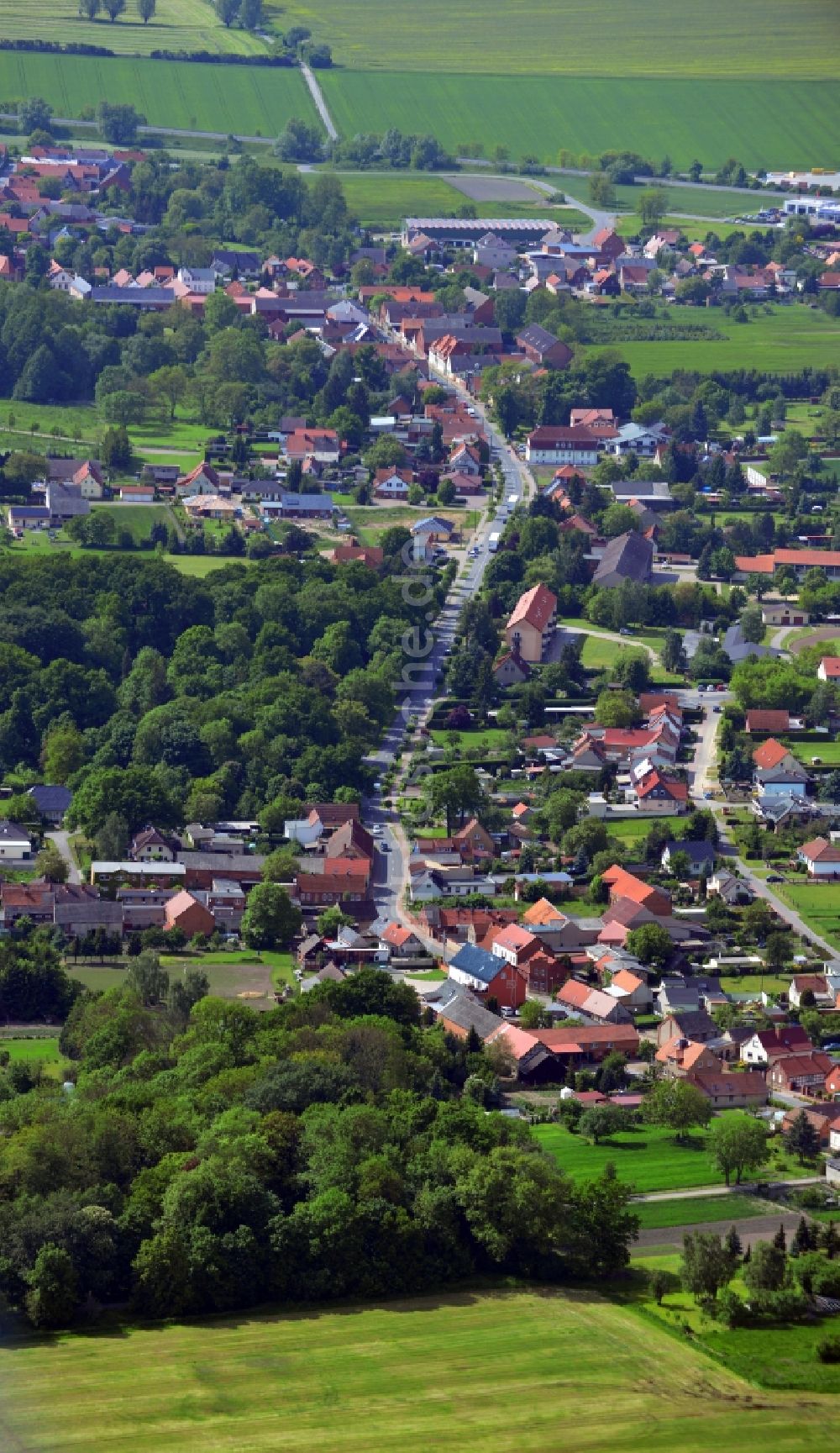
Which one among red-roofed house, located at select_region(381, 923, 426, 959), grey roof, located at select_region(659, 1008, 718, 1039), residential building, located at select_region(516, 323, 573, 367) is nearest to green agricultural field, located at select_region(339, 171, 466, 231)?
residential building, located at select_region(516, 323, 573, 367)

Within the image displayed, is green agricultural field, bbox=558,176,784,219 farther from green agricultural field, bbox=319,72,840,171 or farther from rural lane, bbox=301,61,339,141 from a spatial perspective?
rural lane, bbox=301,61,339,141

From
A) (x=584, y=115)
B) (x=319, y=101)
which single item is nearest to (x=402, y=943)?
(x=319, y=101)

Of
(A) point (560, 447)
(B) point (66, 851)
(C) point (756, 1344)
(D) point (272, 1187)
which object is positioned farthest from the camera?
(A) point (560, 447)

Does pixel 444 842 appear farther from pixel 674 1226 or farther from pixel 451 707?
pixel 674 1226

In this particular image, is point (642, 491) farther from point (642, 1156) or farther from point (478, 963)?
point (642, 1156)

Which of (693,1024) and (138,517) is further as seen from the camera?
(138,517)

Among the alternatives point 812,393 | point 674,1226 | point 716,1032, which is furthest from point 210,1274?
point 812,393

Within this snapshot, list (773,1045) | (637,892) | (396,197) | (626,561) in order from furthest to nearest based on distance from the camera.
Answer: (396,197) < (626,561) < (637,892) < (773,1045)

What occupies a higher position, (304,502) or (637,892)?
(304,502)
